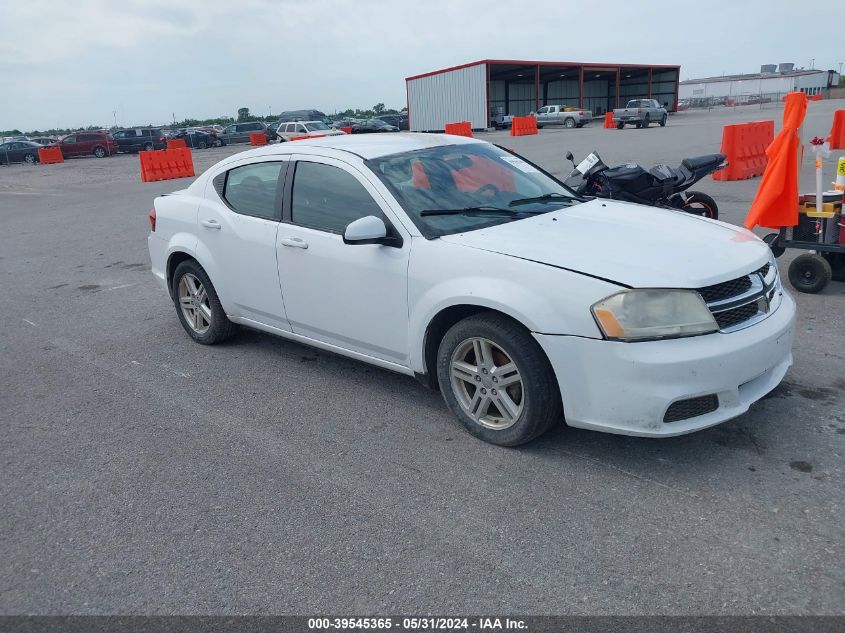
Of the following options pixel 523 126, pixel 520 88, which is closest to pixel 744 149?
pixel 523 126

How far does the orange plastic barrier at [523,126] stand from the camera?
3962cm

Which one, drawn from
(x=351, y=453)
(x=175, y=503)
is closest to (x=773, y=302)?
(x=351, y=453)

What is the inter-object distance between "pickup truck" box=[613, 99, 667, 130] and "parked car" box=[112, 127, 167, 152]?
28.8m

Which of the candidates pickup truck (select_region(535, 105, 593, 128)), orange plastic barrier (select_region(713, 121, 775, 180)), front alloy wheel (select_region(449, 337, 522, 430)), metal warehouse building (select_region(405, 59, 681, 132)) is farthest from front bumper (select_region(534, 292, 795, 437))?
metal warehouse building (select_region(405, 59, 681, 132))

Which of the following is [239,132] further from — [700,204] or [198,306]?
[198,306]

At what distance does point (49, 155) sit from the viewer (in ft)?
135

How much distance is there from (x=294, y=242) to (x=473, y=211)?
1.21 meters

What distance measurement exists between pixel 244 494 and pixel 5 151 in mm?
47173

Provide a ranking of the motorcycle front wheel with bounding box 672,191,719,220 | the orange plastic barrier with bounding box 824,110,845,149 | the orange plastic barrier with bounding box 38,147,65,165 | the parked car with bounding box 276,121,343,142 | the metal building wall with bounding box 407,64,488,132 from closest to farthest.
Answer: the motorcycle front wheel with bounding box 672,191,719,220 → the orange plastic barrier with bounding box 824,110,845,149 → the parked car with bounding box 276,121,343,142 → the orange plastic barrier with bounding box 38,147,65,165 → the metal building wall with bounding box 407,64,488,132

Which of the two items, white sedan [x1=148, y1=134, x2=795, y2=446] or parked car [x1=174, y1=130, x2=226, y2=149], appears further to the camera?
parked car [x1=174, y1=130, x2=226, y2=149]

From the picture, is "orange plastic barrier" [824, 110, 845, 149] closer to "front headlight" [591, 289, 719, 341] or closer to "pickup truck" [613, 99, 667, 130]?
"front headlight" [591, 289, 719, 341]

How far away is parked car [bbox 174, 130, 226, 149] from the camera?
158 ft

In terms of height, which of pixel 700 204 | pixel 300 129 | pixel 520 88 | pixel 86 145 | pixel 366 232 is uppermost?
pixel 520 88

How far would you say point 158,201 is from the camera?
6.02 m
